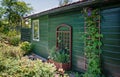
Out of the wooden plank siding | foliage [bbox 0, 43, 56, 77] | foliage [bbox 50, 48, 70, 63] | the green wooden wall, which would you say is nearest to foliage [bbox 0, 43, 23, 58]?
foliage [bbox 0, 43, 56, 77]

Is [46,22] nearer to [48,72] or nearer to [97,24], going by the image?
[97,24]

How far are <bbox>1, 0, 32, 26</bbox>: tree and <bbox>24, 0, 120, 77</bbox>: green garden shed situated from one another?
8.61 m

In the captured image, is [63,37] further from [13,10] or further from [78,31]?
[13,10]

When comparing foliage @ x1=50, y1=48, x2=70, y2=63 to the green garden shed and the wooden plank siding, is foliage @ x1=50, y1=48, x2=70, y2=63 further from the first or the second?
the wooden plank siding

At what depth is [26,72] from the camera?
3.11 meters

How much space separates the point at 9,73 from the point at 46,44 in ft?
19.9

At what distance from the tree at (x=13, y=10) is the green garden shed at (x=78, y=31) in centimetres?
861

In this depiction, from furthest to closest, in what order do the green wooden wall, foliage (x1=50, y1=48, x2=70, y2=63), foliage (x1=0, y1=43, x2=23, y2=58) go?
foliage (x1=50, y1=48, x2=70, y2=63), the green wooden wall, foliage (x1=0, y1=43, x2=23, y2=58)

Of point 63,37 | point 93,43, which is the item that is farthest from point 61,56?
point 93,43

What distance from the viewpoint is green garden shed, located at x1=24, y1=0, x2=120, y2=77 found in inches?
185

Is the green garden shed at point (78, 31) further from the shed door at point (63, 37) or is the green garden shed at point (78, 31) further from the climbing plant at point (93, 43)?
the climbing plant at point (93, 43)

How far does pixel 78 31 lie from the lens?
20.8 ft

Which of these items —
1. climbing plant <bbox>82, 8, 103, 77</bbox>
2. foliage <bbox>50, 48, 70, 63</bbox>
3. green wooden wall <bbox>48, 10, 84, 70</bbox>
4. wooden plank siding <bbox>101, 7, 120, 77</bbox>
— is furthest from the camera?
foliage <bbox>50, 48, 70, 63</bbox>

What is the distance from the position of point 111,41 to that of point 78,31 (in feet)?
5.66
